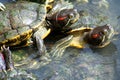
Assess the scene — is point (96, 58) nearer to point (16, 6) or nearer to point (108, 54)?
point (108, 54)

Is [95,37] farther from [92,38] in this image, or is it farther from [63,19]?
[63,19]

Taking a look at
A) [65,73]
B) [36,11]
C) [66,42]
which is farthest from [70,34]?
[65,73]

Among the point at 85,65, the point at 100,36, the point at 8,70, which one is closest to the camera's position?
the point at 8,70

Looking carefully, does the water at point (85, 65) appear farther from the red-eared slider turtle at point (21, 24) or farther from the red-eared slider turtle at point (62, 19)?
the red-eared slider turtle at point (21, 24)

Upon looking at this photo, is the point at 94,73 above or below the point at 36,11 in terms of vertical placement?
below

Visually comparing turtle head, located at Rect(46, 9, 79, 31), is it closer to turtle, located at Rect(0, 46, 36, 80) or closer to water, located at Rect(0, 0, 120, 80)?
water, located at Rect(0, 0, 120, 80)

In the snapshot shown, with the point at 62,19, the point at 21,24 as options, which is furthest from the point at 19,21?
the point at 62,19

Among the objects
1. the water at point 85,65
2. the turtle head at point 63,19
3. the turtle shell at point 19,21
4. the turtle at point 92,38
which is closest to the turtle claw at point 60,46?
the turtle at point 92,38
